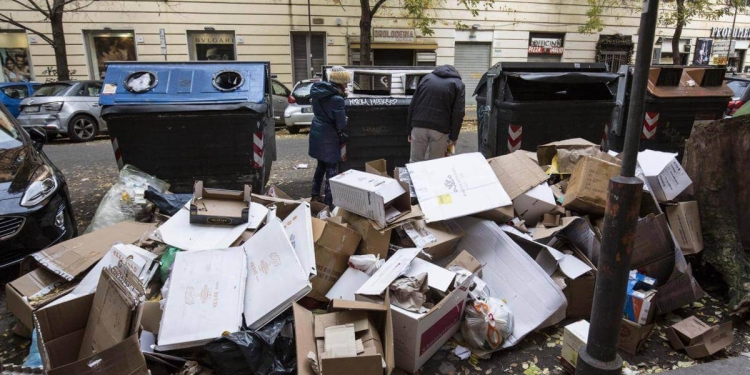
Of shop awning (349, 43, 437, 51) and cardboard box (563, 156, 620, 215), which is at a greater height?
shop awning (349, 43, 437, 51)

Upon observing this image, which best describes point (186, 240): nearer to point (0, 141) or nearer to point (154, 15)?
point (0, 141)

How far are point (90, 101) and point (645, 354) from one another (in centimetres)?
1181

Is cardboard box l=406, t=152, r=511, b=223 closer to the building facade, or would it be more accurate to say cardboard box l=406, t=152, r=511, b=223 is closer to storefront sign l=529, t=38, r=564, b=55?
the building facade

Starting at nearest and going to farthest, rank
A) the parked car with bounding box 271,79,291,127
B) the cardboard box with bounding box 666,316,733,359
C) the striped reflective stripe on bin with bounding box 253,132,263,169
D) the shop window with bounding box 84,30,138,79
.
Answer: the cardboard box with bounding box 666,316,733,359, the striped reflective stripe on bin with bounding box 253,132,263,169, the parked car with bounding box 271,79,291,127, the shop window with bounding box 84,30,138,79

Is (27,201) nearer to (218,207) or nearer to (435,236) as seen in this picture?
(218,207)

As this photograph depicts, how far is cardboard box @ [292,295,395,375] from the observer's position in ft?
7.14

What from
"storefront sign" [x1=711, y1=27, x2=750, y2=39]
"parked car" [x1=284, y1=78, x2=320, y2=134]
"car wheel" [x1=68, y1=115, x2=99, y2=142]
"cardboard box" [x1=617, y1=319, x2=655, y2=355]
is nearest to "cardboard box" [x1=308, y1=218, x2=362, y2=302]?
"cardboard box" [x1=617, y1=319, x2=655, y2=355]

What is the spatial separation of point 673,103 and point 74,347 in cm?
726

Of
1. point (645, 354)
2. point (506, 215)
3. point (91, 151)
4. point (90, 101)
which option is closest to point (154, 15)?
point (90, 101)

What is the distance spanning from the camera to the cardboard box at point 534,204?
11.8ft

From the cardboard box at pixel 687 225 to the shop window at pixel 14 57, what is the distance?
18494mm

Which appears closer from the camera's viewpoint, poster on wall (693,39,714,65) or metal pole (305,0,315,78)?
metal pole (305,0,315,78)

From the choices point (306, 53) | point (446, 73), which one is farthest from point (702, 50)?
point (446, 73)

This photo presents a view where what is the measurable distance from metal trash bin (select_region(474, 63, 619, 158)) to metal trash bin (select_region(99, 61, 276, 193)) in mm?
2982
